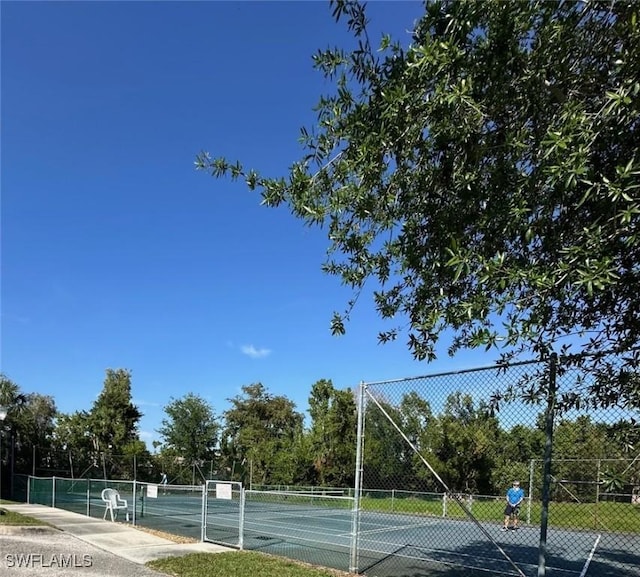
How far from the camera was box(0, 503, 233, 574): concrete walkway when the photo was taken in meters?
10.3

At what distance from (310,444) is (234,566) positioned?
2553 cm

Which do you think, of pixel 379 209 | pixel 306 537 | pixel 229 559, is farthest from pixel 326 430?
pixel 379 209

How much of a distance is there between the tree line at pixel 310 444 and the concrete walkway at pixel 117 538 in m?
4.10

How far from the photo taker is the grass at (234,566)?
830 centimetres

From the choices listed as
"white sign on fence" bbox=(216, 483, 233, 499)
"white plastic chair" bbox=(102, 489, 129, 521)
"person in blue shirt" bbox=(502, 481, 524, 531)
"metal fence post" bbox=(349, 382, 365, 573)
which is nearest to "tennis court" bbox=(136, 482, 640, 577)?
"metal fence post" bbox=(349, 382, 365, 573)

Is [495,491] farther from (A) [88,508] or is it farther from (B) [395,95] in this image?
(A) [88,508]

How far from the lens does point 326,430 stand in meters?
33.1

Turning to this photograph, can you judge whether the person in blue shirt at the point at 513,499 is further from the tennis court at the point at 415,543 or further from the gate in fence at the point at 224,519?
the gate in fence at the point at 224,519

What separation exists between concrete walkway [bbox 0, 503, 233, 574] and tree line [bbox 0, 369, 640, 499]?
4.10 metres

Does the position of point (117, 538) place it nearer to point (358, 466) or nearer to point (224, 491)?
point (224, 491)

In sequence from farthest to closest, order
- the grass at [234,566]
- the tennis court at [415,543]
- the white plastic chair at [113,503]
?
the white plastic chair at [113,503], the tennis court at [415,543], the grass at [234,566]

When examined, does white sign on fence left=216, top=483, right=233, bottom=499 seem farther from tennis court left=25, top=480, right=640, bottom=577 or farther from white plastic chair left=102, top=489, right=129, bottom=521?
white plastic chair left=102, top=489, right=129, bottom=521

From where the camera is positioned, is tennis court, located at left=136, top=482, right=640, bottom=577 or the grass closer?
the grass

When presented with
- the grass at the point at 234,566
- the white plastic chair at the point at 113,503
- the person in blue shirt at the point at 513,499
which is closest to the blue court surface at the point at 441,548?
the person in blue shirt at the point at 513,499
